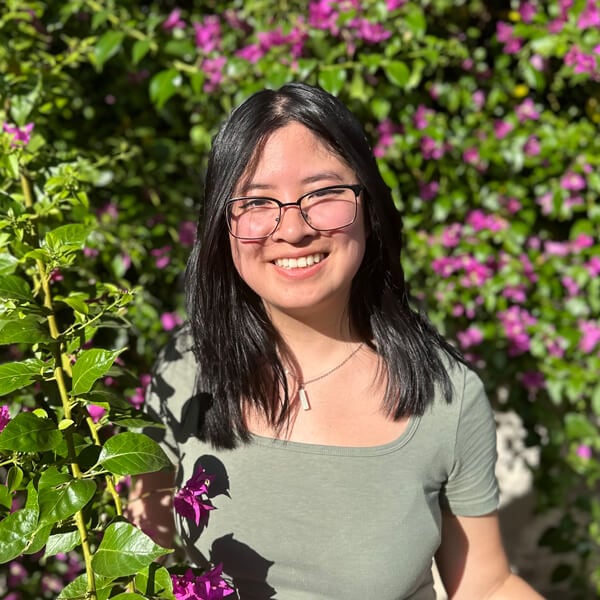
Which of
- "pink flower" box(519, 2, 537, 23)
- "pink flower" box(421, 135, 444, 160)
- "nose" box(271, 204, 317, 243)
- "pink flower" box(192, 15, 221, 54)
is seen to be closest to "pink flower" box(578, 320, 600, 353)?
"pink flower" box(421, 135, 444, 160)

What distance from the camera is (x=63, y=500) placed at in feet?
2.59

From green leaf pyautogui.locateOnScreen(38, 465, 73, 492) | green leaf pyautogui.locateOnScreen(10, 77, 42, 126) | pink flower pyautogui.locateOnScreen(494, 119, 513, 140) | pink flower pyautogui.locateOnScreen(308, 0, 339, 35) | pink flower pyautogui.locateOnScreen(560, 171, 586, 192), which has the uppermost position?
pink flower pyautogui.locateOnScreen(308, 0, 339, 35)

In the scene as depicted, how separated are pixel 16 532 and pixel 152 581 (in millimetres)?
160

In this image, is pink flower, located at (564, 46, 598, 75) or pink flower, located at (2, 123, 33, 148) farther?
pink flower, located at (564, 46, 598, 75)

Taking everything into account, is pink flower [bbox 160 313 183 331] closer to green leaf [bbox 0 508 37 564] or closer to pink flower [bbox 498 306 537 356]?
pink flower [bbox 498 306 537 356]

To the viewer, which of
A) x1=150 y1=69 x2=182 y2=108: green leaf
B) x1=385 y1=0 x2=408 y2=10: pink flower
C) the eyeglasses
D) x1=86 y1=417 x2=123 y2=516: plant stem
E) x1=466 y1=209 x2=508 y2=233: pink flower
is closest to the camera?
x1=86 y1=417 x2=123 y2=516: plant stem

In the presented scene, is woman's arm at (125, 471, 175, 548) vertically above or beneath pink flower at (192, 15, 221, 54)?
beneath

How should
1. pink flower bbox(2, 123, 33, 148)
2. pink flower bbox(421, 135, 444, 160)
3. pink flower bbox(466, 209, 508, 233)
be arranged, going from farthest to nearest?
pink flower bbox(466, 209, 508, 233) < pink flower bbox(421, 135, 444, 160) < pink flower bbox(2, 123, 33, 148)

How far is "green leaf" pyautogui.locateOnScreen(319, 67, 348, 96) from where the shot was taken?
1777mm

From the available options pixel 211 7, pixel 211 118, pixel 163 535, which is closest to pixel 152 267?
pixel 211 118

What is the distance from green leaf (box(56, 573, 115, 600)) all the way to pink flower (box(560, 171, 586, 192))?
1.84 m

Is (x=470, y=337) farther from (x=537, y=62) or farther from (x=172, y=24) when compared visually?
(x=172, y=24)

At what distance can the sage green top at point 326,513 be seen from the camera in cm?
119

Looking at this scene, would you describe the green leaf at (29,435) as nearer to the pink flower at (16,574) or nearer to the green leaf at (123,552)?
the green leaf at (123,552)
